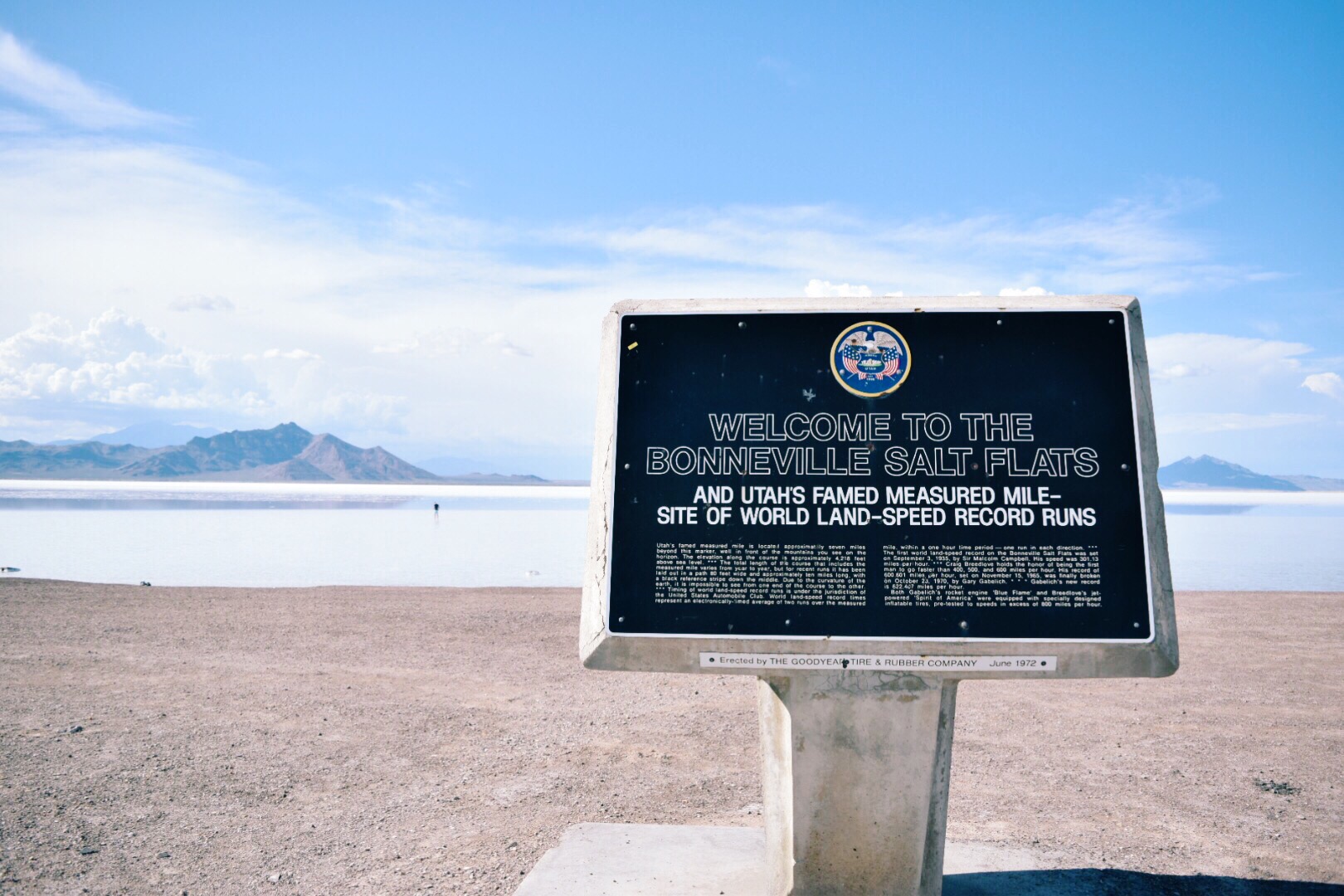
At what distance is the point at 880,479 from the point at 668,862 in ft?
7.25

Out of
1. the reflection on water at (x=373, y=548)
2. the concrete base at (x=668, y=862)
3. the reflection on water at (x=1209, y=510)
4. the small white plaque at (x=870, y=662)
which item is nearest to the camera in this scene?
the small white plaque at (x=870, y=662)

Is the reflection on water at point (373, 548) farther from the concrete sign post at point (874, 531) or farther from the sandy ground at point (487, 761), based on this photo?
the concrete sign post at point (874, 531)

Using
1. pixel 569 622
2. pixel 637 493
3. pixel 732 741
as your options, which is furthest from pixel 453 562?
pixel 637 493

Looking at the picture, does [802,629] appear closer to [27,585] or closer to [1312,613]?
[1312,613]

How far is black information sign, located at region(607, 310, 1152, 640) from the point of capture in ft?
12.1

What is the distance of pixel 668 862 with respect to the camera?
4.52 metres

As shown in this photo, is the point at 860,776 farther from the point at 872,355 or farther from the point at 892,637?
the point at 872,355

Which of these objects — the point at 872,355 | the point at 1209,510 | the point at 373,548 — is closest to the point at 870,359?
the point at 872,355

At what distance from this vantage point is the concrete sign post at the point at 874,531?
366cm

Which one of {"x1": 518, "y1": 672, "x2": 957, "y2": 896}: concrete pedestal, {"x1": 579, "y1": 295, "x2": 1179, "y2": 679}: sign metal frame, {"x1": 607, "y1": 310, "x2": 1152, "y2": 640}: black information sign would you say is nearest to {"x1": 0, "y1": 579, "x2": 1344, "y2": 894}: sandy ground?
{"x1": 518, "y1": 672, "x2": 957, "y2": 896}: concrete pedestal

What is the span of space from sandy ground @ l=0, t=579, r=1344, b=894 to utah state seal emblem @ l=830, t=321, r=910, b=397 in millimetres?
2628

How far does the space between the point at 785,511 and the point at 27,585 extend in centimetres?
1422

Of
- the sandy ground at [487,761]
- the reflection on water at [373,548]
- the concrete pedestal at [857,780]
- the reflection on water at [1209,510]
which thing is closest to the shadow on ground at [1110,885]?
the sandy ground at [487,761]

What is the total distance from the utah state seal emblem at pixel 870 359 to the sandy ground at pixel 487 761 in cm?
263
